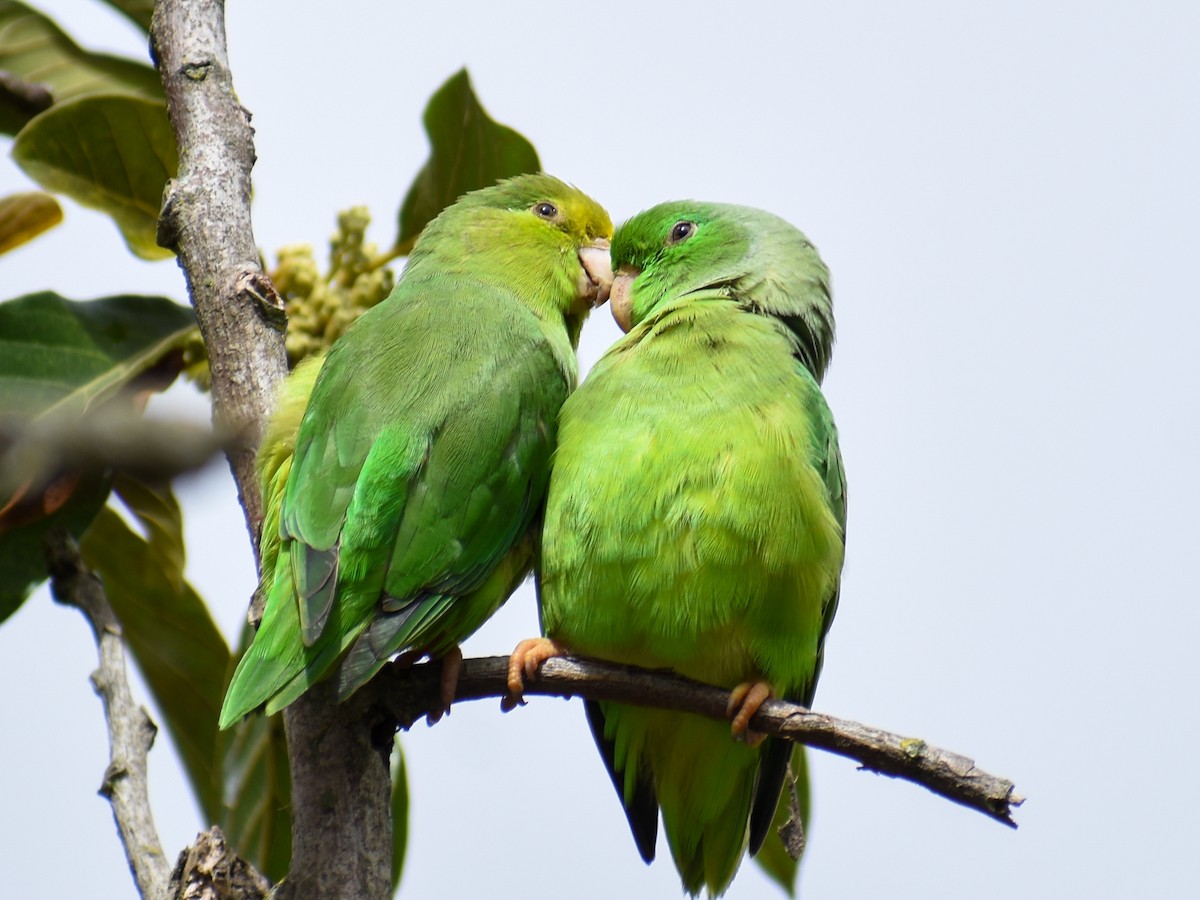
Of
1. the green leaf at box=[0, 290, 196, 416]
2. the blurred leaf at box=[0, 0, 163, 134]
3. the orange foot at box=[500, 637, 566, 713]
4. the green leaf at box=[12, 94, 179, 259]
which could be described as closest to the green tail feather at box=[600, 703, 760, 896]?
the orange foot at box=[500, 637, 566, 713]

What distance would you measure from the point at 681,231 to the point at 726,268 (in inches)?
9.2

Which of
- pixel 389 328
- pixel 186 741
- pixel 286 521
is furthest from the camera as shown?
pixel 186 741

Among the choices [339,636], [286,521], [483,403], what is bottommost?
[339,636]

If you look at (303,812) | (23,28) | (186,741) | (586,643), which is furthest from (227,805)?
(23,28)

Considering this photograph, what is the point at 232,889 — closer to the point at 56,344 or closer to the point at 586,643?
the point at 586,643

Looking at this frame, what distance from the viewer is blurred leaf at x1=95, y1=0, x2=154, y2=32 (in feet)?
13.4

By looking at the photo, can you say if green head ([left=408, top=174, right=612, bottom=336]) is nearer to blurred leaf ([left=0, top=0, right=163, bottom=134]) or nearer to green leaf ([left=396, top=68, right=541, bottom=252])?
green leaf ([left=396, top=68, right=541, bottom=252])

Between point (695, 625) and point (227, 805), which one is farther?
point (227, 805)

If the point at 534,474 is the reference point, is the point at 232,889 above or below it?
below

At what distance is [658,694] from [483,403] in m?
0.78

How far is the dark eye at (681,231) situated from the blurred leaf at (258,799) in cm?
177

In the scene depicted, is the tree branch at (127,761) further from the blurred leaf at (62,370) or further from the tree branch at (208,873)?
the blurred leaf at (62,370)

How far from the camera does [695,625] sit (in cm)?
280

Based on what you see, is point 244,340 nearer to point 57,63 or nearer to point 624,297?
point 624,297
